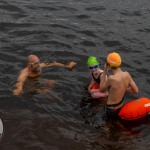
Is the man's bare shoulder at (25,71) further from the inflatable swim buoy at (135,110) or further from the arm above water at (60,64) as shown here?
the inflatable swim buoy at (135,110)

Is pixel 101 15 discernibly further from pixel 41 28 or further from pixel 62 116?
pixel 62 116

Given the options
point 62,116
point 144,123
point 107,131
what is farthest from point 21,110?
point 144,123

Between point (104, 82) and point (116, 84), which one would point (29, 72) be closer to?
point (104, 82)

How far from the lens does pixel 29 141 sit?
923 centimetres

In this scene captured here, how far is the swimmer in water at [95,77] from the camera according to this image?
1098cm

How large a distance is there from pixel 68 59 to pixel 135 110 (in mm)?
4988

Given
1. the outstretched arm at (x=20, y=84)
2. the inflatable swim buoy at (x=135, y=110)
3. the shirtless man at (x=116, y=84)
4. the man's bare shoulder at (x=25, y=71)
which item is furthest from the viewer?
the man's bare shoulder at (x=25, y=71)

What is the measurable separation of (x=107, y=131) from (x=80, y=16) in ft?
32.7

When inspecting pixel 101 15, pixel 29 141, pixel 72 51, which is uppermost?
pixel 101 15

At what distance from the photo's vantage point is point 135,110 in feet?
32.6

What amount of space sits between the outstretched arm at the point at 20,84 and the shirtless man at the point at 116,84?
307 cm

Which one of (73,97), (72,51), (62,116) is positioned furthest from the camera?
(72,51)

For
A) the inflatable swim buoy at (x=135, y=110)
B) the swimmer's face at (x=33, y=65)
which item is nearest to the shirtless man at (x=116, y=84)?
the inflatable swim buoy at (x=135, y=110)

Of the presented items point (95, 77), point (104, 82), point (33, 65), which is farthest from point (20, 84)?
point (104, 82)
